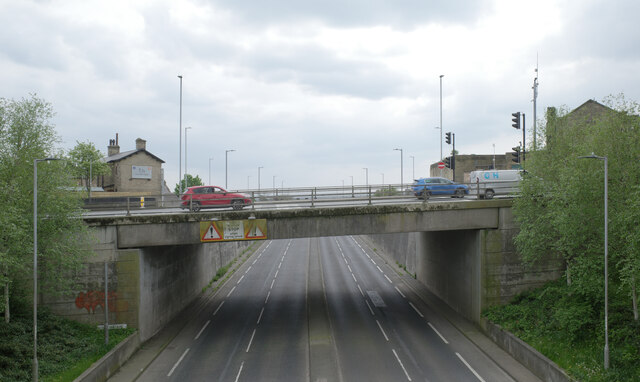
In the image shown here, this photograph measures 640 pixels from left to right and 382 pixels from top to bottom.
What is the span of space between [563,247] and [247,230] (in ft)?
A: 51.9

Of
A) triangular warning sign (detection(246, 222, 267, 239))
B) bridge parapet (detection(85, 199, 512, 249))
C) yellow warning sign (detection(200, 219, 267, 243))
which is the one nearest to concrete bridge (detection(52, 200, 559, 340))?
bridge parapet (detection(85, 199, 512, 249))

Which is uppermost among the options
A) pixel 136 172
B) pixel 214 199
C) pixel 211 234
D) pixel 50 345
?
pixel 136 172

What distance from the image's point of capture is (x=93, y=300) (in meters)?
23.8

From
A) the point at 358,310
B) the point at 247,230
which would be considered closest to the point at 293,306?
the point at 358,310

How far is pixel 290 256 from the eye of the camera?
58938 millimetres

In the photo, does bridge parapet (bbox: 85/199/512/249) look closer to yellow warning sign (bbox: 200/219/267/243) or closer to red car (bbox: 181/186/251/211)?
yellow warning sign (bbox: 200/219/267/243)

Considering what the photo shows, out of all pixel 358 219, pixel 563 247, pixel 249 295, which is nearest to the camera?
pixel 563 247

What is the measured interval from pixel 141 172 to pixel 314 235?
200 ft

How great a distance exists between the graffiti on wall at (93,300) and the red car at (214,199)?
19.8ft

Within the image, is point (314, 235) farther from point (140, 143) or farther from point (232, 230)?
point (140, 143)

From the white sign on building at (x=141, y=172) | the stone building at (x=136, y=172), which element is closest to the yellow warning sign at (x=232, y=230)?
the stone building at (x=136, y=172)

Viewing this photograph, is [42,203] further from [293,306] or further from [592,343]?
[592,343]

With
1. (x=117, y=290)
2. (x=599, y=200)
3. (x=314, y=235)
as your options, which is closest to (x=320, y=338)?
(x=314, y=235)

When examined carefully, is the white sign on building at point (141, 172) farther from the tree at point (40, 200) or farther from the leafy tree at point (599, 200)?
the leafy tree at point (599, 200)
